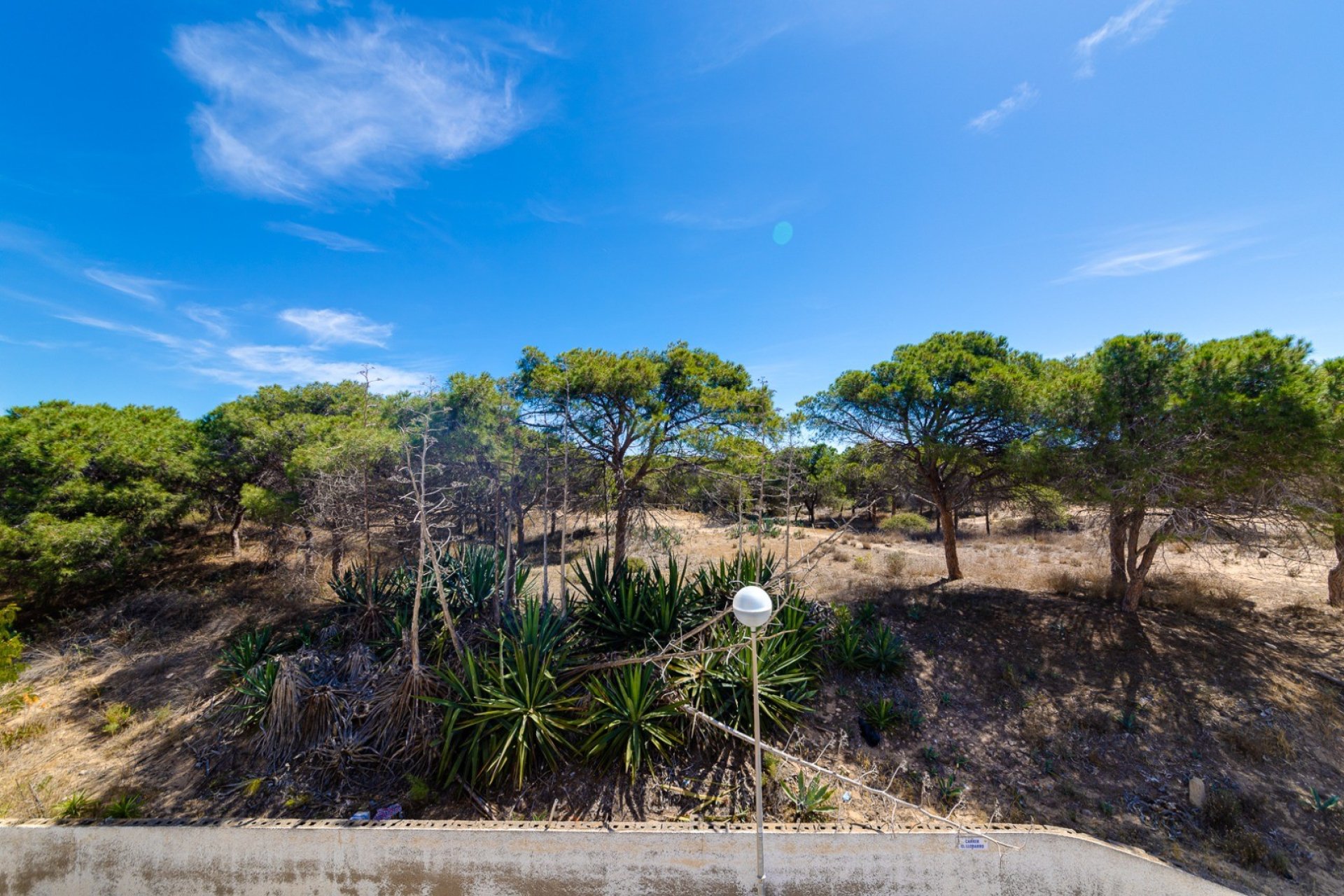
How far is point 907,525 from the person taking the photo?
936 inches

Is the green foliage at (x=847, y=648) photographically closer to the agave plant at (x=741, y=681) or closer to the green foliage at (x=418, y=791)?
the agave plant at (x=741, y=681)

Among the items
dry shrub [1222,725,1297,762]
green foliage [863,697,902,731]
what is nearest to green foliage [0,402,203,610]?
green foliage [863,697,902,731]


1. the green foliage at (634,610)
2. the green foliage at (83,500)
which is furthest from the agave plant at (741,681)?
the green foliage at (83,500)

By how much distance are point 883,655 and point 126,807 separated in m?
9.25

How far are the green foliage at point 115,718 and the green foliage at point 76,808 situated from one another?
1.56 metres

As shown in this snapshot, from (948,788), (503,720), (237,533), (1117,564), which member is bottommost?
Result: (948,788)

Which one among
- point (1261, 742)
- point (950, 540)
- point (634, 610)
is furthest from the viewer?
point (950, 540)

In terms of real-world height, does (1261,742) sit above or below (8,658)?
below

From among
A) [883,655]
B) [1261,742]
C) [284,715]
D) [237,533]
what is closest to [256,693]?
[284,715]

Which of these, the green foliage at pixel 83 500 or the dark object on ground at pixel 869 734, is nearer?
the dark object on ground at pixel 869 734

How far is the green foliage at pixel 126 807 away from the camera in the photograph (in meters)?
5.29

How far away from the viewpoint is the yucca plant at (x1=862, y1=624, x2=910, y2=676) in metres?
7.73

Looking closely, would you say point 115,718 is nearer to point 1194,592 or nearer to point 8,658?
point 8,658

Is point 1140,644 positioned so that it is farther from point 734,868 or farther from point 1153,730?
point 734,868
